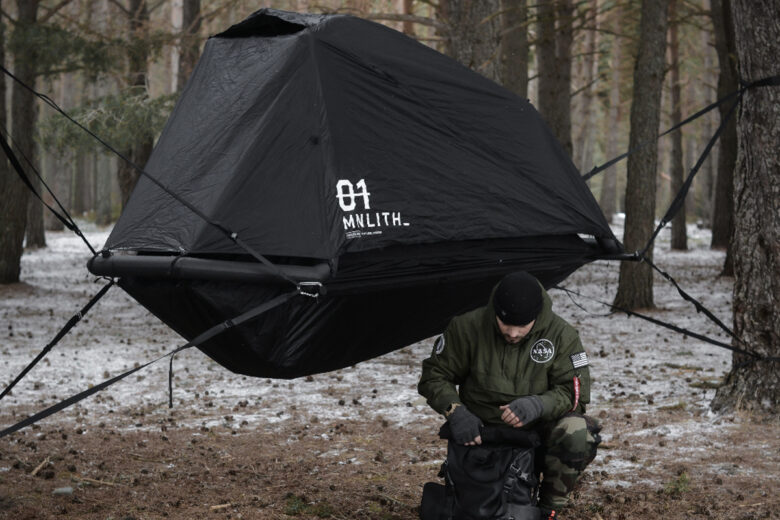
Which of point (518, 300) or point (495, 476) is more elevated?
point (518, 300)

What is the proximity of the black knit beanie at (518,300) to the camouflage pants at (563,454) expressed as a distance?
610mm

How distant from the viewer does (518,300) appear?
377 centimetres

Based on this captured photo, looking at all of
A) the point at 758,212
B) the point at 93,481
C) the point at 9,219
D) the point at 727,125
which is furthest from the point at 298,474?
the point at 727,125

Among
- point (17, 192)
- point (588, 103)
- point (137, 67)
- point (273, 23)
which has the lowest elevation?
point (17, 192)

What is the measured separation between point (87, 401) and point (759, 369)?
18.9 feet

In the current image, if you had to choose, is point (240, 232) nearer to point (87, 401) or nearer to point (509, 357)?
point (509, 357)

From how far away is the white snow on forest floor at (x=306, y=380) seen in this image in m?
7.22

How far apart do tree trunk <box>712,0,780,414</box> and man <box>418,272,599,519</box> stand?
10.1 feet

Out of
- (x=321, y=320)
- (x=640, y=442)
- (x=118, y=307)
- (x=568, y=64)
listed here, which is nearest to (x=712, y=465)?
(x=640, y=442)

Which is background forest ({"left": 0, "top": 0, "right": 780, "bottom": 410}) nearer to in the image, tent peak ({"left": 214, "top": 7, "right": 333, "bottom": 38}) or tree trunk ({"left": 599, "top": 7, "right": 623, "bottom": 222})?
tent peak ({"left": 214, "top": 7, "right": 333, "bottom": 38})

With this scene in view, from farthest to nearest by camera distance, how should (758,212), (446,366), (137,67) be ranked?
1. (137,67)
2. (758,212)
3. (446,366)

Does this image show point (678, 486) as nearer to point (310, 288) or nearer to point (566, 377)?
point (566, 377)

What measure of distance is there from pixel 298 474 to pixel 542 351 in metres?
2.45

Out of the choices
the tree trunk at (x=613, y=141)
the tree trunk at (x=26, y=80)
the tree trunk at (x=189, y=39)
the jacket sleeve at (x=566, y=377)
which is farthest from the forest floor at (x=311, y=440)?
the tree trunk at (x=613, y=141)
